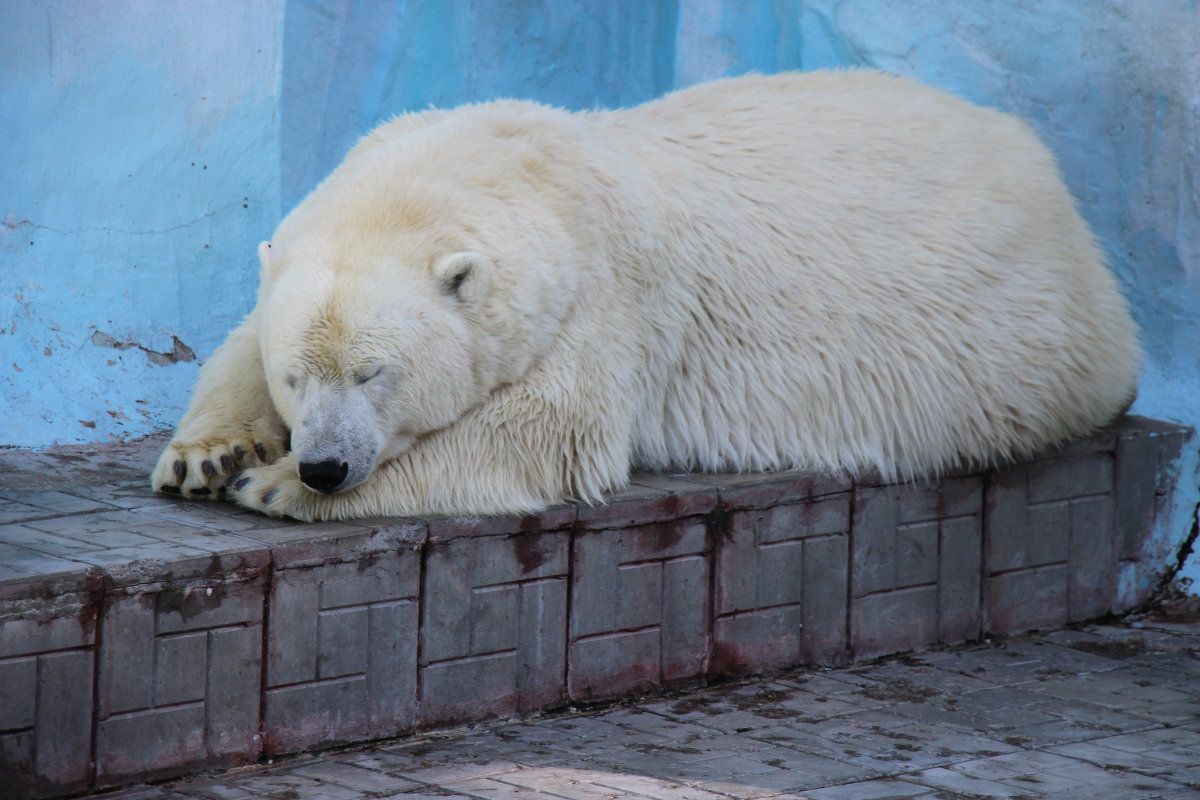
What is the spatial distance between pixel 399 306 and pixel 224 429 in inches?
25.0

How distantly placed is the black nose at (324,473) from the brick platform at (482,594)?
11cm

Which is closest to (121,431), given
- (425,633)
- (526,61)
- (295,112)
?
(295,112)

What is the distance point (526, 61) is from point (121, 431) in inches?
74.3

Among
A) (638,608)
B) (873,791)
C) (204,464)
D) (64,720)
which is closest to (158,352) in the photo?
(204,464)

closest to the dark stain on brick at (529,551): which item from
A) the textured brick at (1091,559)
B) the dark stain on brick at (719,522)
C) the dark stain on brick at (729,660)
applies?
the dark stain on brick at (719,522)

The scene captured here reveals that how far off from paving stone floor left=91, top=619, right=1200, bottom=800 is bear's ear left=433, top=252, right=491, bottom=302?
3.39ft

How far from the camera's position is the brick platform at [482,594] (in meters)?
3.11

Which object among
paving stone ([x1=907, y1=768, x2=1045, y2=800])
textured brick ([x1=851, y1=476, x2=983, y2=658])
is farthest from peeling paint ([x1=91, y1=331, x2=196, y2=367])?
paving stone ([x1=907, y1=768, x2=1045, y2=800])

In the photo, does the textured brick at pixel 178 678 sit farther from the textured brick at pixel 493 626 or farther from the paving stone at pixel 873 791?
the paving stone at pixel 873 791

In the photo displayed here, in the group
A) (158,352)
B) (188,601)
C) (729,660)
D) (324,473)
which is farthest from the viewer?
(158,352)

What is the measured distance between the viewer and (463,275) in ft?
11.9

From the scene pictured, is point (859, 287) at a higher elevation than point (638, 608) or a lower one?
higher

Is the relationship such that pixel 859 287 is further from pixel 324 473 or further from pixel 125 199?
pixel 125 199

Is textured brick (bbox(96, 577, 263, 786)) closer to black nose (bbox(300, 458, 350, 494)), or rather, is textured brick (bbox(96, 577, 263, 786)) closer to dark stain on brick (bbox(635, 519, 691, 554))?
black nose (bbox(300, 458, 350, 494))
